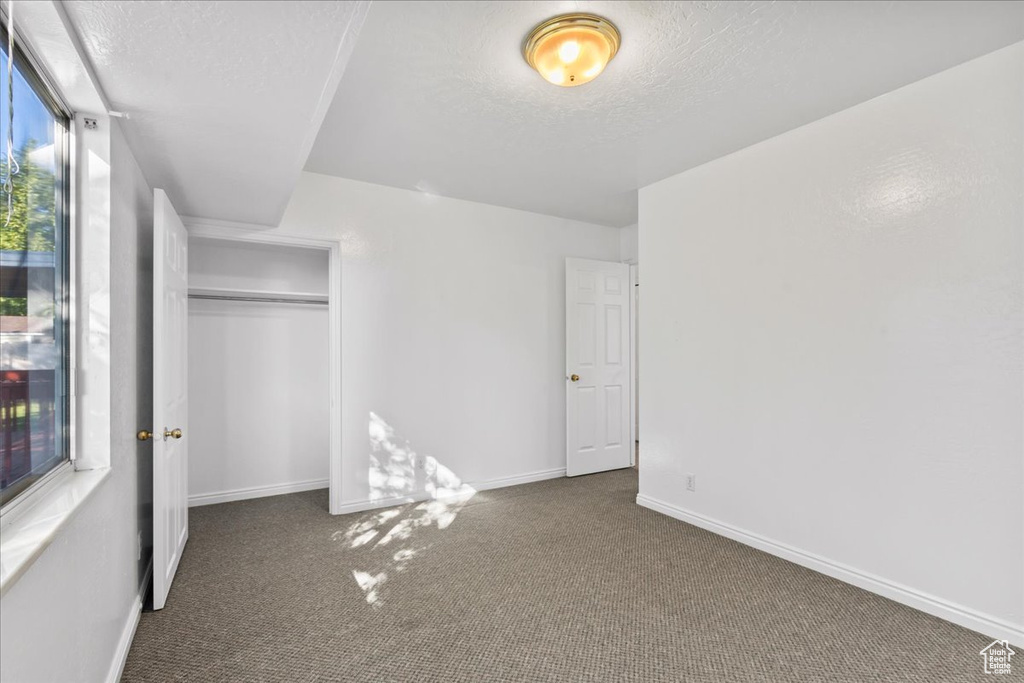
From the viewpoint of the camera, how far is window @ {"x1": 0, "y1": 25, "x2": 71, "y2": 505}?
4.17ft

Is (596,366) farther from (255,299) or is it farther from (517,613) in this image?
(255,299)

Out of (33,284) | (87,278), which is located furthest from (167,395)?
(33,284)

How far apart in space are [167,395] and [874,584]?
12.1ft

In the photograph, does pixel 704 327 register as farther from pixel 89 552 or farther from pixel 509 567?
pixel 89 552

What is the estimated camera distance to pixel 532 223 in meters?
4.60

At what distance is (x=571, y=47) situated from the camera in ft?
6.56

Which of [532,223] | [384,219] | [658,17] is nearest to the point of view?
[658,17]

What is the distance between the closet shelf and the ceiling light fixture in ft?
9.35

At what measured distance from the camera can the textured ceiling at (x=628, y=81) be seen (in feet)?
6.37

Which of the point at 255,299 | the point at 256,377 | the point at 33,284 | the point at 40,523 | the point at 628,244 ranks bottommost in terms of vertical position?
the point at 40,523

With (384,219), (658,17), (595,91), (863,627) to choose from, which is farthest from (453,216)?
(863,627)

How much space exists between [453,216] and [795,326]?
8.72 ft

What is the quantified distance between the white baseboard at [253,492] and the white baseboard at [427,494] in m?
0.80

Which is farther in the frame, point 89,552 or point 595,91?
point 595,91
